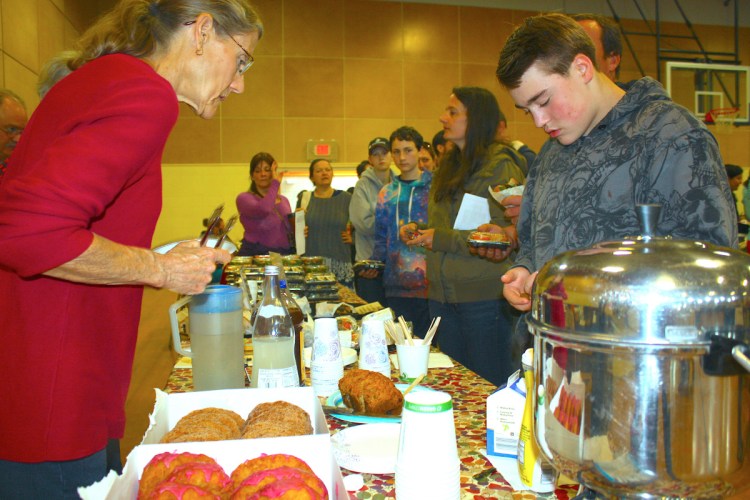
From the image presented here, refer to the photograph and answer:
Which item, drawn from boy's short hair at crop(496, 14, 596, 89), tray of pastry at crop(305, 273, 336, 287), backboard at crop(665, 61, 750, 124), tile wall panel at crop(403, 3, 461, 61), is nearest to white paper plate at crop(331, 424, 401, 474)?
boy's short hair at crop(496, 14, 596, 89)

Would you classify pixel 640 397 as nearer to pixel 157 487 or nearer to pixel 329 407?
pixel 157 487

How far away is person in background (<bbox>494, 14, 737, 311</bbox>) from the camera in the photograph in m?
1.31

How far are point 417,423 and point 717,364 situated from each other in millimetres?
334

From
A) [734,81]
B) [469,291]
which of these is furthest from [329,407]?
[734,81]

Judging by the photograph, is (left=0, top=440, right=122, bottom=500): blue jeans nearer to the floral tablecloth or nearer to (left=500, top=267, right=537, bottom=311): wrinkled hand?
the floral tablecloth

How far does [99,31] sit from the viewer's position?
3.87 feet

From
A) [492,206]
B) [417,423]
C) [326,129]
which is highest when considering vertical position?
[326,129]

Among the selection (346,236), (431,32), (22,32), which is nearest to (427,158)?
(346,236)

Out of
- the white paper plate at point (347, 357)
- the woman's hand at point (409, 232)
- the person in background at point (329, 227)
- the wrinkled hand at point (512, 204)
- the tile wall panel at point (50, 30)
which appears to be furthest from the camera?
the tile wall panel at point (50, 30)

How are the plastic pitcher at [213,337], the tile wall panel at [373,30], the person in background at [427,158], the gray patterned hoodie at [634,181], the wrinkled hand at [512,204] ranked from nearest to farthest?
the gray patterned hoodie at [634,181]
the plastic pitcher at [213,337]
the wrinkled hand at [512,204]
the person in background at [427,158]
the tile wall panel at [373,30]

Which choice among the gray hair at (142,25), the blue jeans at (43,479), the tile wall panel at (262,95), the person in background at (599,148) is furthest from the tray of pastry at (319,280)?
the tile wall panel at (262,95)

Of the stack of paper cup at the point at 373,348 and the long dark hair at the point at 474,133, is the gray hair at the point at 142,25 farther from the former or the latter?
the long dark hair at the point at 474,133

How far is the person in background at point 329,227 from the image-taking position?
5172 mm

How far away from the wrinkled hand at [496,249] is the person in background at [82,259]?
1.40m
